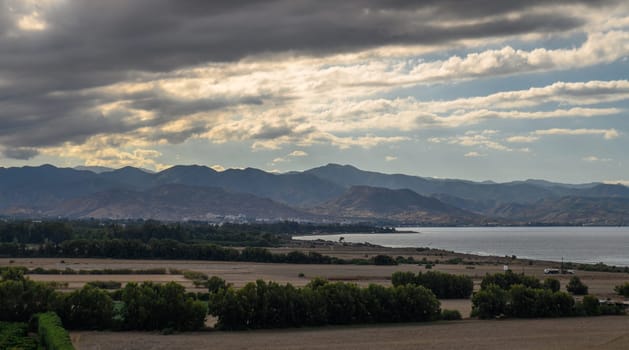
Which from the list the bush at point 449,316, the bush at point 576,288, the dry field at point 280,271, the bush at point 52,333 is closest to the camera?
the bush at point 52,333

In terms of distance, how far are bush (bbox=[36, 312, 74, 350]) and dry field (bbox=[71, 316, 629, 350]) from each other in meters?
2.10

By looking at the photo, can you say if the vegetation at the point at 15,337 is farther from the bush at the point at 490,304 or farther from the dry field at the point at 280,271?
the bush at the point at 490,304

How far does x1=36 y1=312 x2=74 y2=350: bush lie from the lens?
5188cm

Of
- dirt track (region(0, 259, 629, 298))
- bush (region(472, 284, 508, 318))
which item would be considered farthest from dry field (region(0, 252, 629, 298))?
bush (region(472, 284, 508, 318))

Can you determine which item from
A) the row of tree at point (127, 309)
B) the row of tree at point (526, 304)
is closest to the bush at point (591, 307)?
the row of tree at point (526, 304)

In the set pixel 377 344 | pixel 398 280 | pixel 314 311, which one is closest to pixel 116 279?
pixel 398 280

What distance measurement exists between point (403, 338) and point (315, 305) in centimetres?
1111

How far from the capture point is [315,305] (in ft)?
235

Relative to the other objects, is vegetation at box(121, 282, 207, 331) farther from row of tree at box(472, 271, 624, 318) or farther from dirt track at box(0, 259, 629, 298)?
dirt track at box(0, 259, 629, 298)

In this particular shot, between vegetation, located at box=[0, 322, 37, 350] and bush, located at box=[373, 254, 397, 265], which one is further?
bush, located at box=[373, 254, 397, 265]

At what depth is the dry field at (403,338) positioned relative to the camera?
59.4 metres

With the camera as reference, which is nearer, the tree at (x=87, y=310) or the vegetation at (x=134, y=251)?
the tree at (x=87, y=310)

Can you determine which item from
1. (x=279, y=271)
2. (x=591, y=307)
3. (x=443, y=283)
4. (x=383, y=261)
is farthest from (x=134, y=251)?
(x=591, y=307)

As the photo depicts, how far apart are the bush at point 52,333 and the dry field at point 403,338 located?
210 cm
